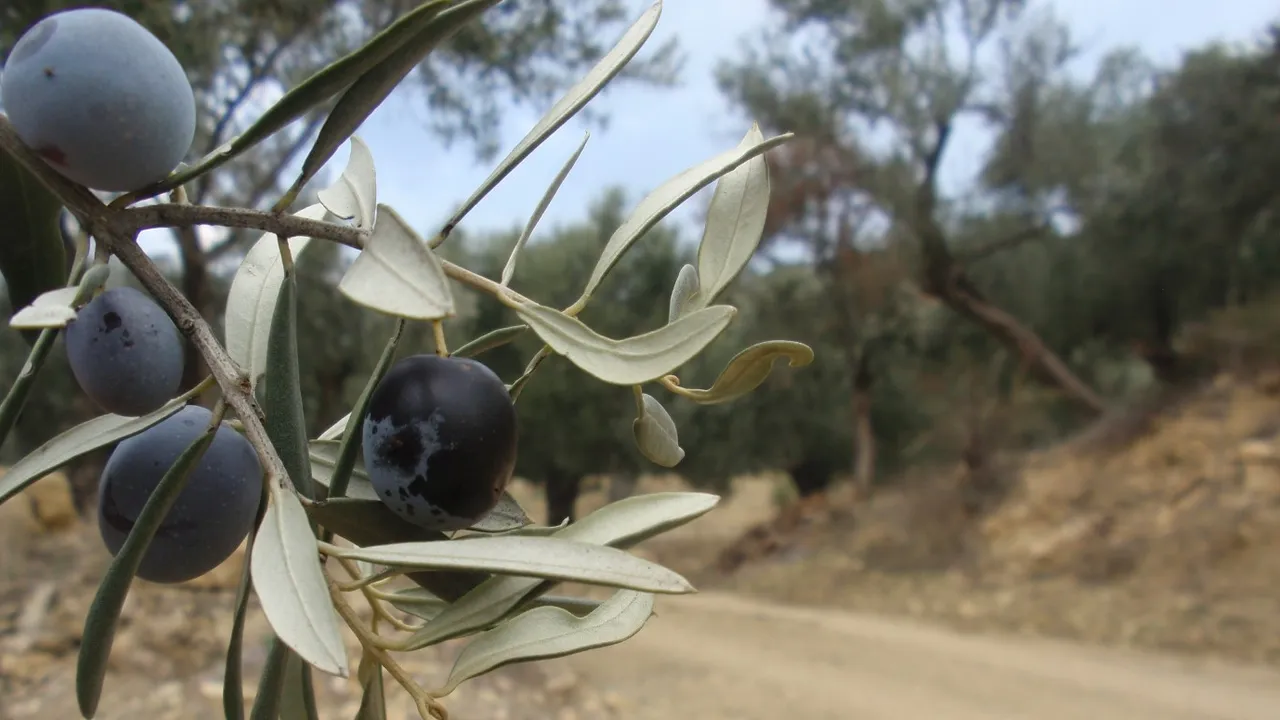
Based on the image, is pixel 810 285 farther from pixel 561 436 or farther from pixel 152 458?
pixel 152 458

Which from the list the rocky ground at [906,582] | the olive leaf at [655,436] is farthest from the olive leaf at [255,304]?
the rocky ground at [906,582]

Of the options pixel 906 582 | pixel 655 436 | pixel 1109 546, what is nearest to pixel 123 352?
pixel 655 436

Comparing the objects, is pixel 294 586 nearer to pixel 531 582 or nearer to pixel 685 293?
pixel 531 582

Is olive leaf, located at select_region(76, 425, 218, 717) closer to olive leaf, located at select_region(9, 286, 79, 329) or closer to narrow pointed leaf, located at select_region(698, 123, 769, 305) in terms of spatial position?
olive leaf, located at select_region(9, 286, 79, 329)

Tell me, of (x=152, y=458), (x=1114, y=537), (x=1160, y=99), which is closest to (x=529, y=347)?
(x=1114, y=537)

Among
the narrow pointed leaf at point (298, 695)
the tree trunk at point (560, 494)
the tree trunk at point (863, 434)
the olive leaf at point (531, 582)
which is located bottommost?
the narrow pointed leaf at point (298, 695)

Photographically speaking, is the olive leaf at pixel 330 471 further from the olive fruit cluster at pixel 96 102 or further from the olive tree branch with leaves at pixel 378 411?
the olive fruit cluster at pixel 96 102
